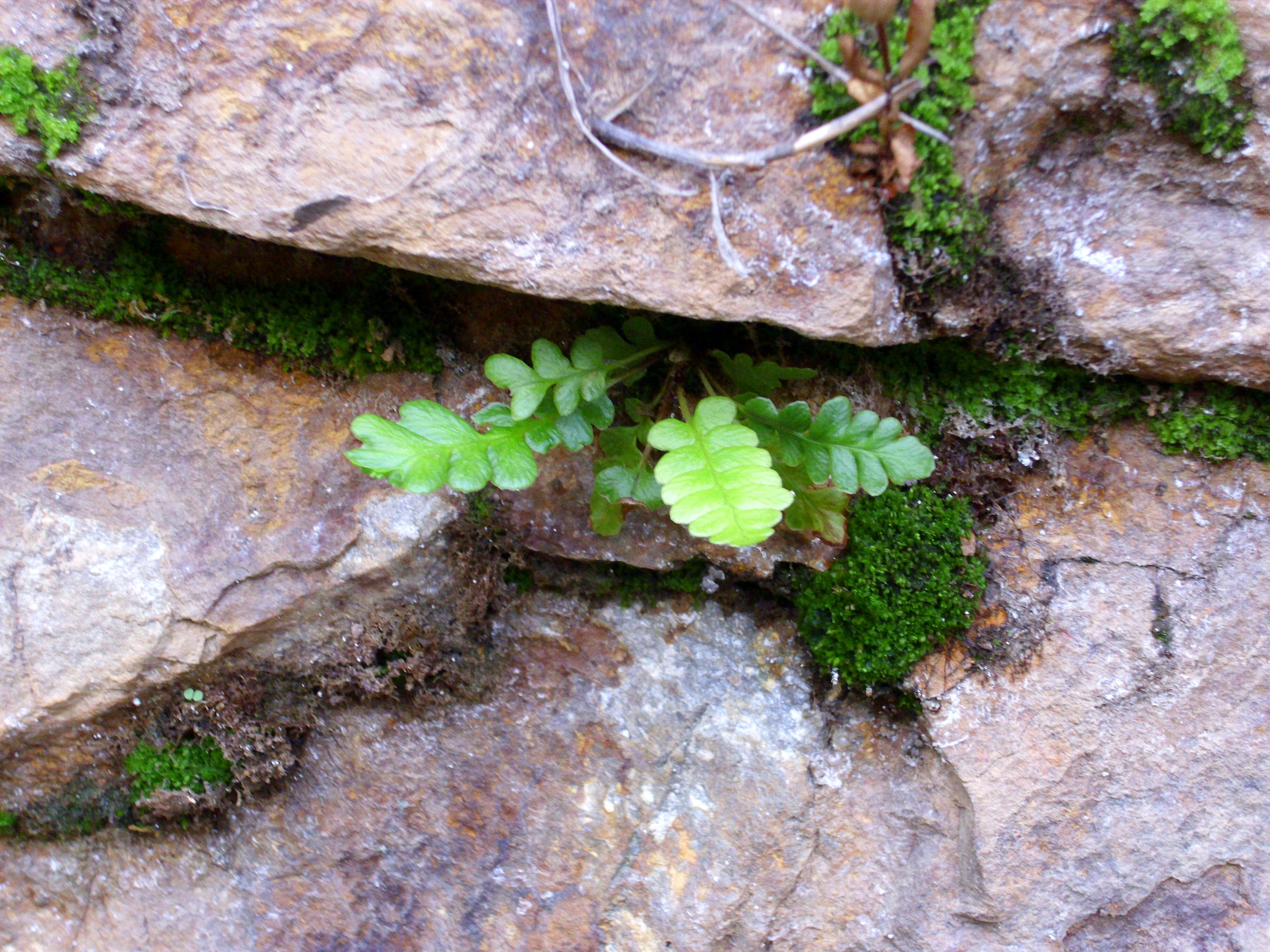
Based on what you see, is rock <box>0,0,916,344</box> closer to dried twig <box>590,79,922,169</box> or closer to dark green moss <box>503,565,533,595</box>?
dried twig <box>590,79,922,169</box>

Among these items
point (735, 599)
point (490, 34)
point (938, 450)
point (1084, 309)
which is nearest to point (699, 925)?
point (735, 599)

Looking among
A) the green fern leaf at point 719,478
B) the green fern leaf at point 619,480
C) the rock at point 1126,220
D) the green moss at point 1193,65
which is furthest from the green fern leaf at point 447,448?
the green moss at point 1193,65

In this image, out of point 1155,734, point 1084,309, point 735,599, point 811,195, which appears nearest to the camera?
point 811,195

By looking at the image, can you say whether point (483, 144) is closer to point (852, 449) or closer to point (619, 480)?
point (619, 480)

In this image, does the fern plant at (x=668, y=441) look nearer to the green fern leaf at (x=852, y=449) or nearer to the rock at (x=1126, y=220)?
the green fern leaf at (x=852, y=449)

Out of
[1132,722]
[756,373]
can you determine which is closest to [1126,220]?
[756,373]

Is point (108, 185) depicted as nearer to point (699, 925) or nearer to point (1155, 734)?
point (699, 925)
